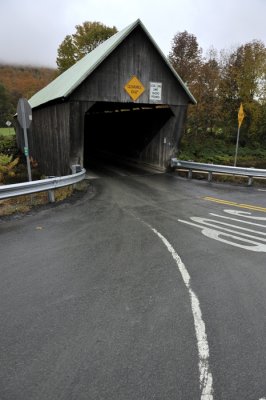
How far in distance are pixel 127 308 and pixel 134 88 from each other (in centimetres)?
1247

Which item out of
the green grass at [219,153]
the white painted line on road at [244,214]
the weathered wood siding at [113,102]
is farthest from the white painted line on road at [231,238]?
the green grass at [219,153]

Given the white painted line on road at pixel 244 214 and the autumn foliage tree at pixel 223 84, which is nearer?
the white painted line on road at pixel 244 214

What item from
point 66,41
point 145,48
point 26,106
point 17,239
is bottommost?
point 17,239

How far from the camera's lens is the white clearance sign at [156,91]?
14977 millimetres

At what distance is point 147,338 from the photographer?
10.9 feet

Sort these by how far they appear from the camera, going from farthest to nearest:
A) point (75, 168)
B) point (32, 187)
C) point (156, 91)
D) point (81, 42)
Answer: point (81, 42) → point (156, 91) → point (75, 168) → point (32, 187)

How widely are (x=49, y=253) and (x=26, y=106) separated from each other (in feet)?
17.7

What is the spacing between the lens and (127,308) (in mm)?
3918

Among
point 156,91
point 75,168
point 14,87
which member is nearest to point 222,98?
point 156,91

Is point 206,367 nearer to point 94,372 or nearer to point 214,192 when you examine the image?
point 94,372

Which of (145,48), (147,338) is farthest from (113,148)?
(147,338)

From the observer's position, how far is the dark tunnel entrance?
17.9 meters

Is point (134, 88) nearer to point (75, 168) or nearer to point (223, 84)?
point (75, 168)

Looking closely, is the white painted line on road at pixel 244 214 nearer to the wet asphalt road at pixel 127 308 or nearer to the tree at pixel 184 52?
the wet asphalt road at pixel 127 308
